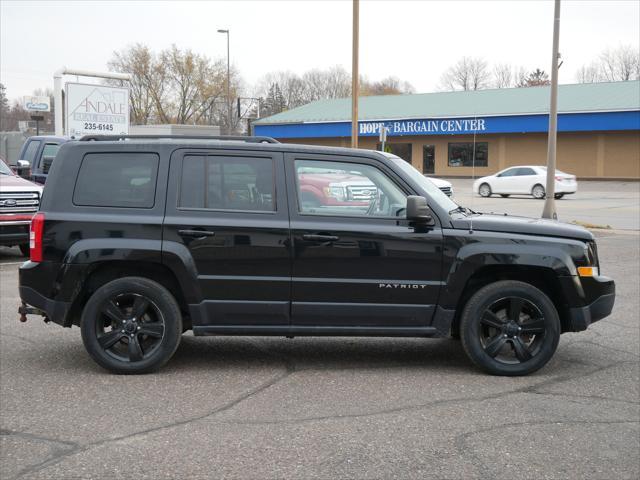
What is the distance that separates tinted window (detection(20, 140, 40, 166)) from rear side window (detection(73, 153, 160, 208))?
11278mm

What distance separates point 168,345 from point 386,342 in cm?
224

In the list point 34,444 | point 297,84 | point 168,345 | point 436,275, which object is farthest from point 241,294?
point 297,84

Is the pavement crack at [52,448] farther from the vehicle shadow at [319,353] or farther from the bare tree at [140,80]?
the bare tree at [140,80]

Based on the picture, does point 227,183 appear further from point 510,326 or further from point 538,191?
point 538,191

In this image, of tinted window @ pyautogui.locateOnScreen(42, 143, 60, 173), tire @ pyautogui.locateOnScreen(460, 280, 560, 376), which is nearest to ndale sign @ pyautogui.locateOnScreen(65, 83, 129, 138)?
tinted window @ pyautogui.locateOnScreen(42, 143, 60, 173)

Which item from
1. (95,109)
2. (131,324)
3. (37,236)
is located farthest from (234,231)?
(95,109)

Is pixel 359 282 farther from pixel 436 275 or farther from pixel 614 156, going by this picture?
pixel 614 156

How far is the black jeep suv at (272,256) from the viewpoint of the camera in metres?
5.83

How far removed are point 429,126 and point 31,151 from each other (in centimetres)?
3677

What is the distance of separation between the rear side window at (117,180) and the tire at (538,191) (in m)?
29.2

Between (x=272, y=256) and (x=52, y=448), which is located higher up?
(x=272, y=256)

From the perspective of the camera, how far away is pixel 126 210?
5895 mm

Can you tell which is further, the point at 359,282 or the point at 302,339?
the point at 302,339

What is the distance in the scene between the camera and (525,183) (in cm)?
3344
